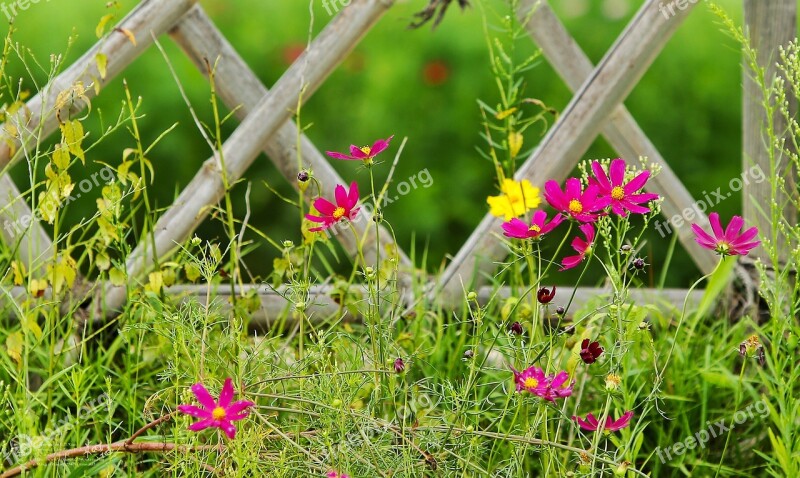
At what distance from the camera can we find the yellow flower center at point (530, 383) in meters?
1.16

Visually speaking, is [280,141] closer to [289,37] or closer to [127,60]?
[127,60]

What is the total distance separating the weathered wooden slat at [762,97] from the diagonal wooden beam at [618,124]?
15 centimetres

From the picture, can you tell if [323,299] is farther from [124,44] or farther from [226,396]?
[226,396]

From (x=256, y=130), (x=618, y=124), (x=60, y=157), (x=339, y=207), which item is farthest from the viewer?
(x=618, y=124)

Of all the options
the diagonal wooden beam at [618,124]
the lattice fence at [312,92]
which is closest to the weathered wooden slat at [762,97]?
the lattice fence at [312,92]

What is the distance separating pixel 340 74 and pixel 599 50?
94 centimetres

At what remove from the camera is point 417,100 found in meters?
3.38

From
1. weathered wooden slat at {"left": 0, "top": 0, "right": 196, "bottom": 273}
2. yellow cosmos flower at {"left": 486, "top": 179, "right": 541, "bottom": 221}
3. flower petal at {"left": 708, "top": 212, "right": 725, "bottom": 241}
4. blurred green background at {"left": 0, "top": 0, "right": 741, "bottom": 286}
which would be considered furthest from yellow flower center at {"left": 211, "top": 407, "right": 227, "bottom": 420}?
blurred green background at {"left": 0, "top": 0, "right": 741, "bottom": 286}

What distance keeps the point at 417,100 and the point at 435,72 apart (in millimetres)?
117

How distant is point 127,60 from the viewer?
7.18 ft

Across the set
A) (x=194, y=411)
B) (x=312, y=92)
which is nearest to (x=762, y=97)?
(x=312, y=92)

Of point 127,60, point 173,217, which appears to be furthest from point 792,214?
point 127,60

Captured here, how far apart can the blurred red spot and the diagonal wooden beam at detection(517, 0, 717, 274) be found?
91cm

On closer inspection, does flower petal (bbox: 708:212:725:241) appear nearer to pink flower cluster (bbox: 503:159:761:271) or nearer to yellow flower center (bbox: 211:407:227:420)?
pink flower cluster (bbox: 503:159:761:271)
